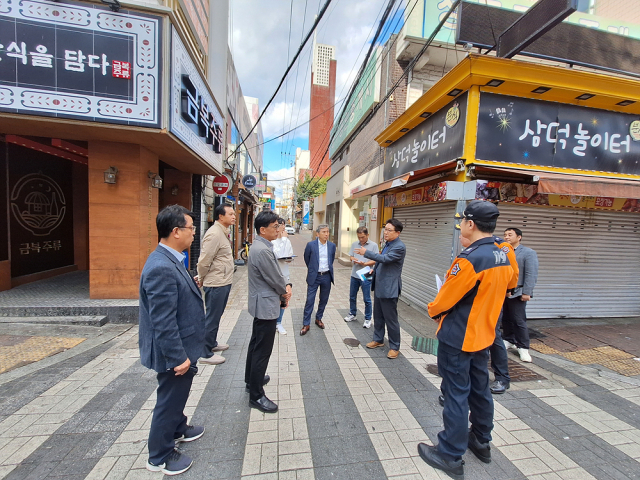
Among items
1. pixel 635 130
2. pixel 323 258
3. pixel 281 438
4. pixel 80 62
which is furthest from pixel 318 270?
pixel 635 130

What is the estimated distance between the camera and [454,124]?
17.9 ft

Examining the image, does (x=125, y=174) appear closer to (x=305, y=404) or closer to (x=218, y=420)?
(x=218, y=420)

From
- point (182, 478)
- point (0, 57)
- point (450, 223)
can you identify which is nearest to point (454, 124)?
point (450, 223)

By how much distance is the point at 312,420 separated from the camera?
262cm

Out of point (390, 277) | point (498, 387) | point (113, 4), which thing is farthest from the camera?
point (113, 4)

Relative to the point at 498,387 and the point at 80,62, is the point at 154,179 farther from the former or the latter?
the point at 498,387

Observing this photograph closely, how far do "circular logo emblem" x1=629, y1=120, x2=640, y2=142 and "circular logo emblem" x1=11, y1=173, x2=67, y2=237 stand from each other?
12.9 meters

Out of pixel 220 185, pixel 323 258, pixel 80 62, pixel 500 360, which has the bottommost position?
pixel 500 360

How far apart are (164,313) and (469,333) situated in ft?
6.98

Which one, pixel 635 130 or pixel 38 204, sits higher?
pixel 635 130

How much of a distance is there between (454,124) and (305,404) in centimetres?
545

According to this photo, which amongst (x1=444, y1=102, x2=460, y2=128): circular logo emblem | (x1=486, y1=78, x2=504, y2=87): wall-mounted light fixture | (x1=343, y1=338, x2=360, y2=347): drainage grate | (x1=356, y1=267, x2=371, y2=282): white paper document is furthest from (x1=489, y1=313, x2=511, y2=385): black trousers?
(x1=486, y1=78, x2=504, y2=87): wall-mounted light fixture

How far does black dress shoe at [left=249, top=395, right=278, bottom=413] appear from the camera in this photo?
269 centimetres

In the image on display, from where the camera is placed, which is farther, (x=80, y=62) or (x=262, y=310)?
(x=80, y=62)
